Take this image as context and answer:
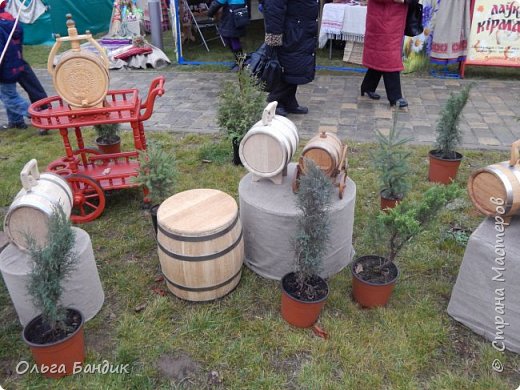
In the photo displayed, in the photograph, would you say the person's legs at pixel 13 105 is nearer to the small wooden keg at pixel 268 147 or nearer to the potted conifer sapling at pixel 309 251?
the small wooden keg at pixel 268 147

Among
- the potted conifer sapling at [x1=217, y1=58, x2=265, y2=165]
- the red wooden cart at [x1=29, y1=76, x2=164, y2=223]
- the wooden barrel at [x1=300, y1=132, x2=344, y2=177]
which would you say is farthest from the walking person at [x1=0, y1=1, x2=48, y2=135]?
the wooden barrel at [x1=300, y1=132, x2=344, y2=177]

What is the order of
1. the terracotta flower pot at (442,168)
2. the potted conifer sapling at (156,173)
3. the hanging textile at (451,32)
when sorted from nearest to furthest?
Result: the potted conifer sapling at (156,173), the terracotta flower pot at (442,168), the hanging textile at (451,32)

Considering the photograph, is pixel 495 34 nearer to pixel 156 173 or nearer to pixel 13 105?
pixel 156 173

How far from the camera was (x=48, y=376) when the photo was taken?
8.34 feet

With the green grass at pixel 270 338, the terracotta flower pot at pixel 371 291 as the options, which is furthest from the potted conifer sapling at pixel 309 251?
the terracotta flower pot at pixel 371 291

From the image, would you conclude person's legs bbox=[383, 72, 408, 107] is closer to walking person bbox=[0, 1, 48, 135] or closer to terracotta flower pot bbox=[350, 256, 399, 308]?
terracotta flower pot bbox=[350, 256, 399, 308]

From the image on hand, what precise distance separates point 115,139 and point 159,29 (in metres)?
6.09

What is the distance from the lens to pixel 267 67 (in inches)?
227

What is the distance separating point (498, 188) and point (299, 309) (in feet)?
4.49

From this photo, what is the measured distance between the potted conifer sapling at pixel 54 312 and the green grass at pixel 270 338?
0.14 m

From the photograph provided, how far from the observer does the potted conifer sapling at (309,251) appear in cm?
256

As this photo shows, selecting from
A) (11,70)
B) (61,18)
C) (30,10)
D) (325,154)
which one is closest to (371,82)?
(325,154)

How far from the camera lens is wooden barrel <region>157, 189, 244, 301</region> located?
9.39 feet

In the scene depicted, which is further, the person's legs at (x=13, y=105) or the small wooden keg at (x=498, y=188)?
the person's legs at (x=13, y=105)
